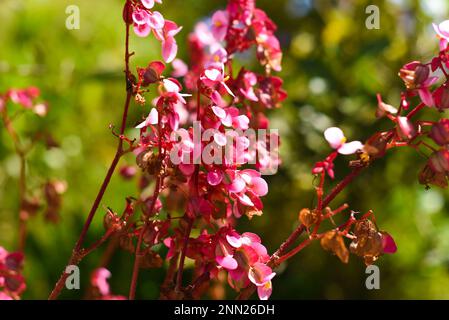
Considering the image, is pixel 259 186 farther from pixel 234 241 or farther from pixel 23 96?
pixel 23 96

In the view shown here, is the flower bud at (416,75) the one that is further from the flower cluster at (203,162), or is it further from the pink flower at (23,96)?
the pink flower at (23,96)

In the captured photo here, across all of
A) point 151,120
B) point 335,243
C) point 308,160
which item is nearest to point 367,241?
point 335,243

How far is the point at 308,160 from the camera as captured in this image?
132 centimetres

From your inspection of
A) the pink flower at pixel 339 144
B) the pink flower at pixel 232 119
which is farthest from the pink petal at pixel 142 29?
the pink flower at pixel 339 144

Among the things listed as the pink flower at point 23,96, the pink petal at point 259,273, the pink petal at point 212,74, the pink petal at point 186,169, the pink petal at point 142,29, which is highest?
the pink flower at point 23,96

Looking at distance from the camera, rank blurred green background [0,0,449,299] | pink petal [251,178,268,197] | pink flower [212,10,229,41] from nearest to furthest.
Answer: pink petal [251,178,268,197] < pink flower [212,10,229,41] < blurred green background [0,0,449,299]

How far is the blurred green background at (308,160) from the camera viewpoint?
3.97ft

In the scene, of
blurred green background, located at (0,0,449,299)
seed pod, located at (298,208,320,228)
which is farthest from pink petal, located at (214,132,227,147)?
blurred green background, located at (0,0,449,299)

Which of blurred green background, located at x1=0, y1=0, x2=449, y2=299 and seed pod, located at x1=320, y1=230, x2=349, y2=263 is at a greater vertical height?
blurred green background, located at x1=0, y1=0, x2=449, y2=299

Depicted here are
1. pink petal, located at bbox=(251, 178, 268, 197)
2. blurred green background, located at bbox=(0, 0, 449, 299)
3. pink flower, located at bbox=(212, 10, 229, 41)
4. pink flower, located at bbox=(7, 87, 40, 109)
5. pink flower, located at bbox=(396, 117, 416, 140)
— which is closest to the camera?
pink flower, located at bbox=(396, 117, 416, 140)

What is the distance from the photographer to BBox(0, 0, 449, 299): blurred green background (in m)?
1.21

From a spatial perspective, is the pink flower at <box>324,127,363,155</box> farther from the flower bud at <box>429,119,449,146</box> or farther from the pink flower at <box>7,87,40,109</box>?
the pink flower at <box>7,87,40,109</box>

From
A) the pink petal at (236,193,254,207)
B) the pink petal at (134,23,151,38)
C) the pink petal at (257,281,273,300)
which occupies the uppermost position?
the pink petal at (134,23,151,38)

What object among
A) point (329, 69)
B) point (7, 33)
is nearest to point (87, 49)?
point (7, 33)
